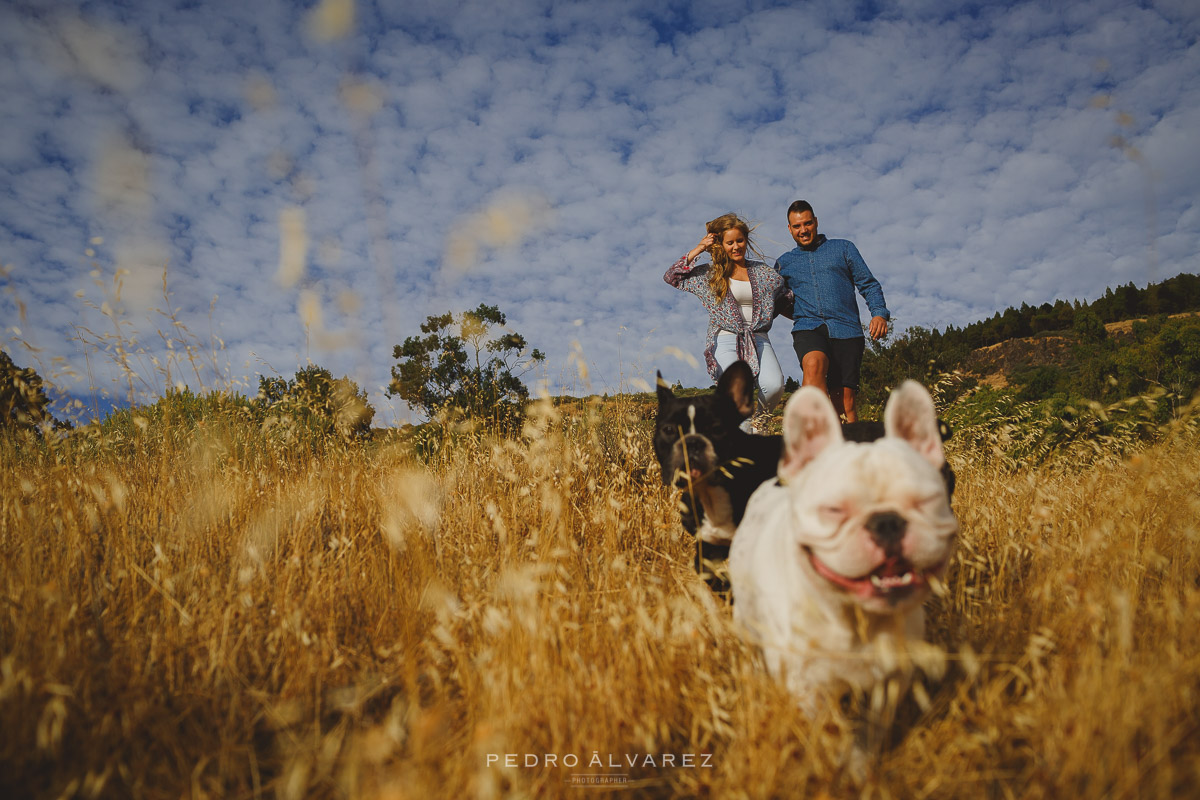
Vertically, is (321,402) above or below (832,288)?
below

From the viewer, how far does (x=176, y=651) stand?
2.11 m

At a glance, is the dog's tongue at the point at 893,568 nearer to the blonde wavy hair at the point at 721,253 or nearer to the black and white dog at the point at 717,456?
the black and white dog at the point at 717,456

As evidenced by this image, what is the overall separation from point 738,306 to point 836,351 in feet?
4.16

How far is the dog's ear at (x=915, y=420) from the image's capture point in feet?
5.39

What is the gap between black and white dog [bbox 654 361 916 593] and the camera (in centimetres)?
325

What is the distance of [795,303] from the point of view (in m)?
6.30

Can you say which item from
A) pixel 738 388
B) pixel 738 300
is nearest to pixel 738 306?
pixel 738 300

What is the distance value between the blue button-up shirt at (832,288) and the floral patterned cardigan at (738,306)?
0.25 metres

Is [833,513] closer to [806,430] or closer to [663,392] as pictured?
[806,430]

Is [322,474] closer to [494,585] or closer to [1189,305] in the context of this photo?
[494,585]

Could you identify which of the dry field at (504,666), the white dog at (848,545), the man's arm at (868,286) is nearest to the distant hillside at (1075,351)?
the man's arm at (868,286)

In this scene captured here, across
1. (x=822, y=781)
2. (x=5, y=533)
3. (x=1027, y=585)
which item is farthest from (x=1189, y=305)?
(x=5, y=533)

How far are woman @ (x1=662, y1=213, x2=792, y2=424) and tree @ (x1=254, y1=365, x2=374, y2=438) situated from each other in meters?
3.96

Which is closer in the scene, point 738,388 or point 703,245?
point 738,388
